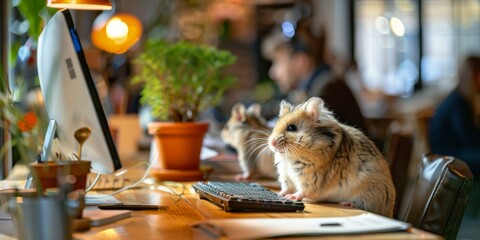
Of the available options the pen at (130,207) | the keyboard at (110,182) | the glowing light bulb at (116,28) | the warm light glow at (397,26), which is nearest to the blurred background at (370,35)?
the warm light glow at (397,26)

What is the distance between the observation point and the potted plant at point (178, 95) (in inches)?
130

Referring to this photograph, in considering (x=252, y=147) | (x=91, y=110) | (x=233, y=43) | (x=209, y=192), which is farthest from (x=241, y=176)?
(x=233, y=43)

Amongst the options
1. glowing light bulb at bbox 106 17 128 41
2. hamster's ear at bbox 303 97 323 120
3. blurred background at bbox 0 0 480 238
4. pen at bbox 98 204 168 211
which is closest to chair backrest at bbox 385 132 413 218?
hamster's ear at bbox 303 97 323 120

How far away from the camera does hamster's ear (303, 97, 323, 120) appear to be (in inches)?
96.0

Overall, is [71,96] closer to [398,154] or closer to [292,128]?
[292,128]

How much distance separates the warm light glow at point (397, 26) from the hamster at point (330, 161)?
10.9m

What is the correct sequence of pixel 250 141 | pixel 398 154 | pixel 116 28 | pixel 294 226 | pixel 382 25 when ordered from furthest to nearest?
pixel 382 25 → pixel 116 28 → pixel 398 154 → pixel 250 141 → pixel 294 226

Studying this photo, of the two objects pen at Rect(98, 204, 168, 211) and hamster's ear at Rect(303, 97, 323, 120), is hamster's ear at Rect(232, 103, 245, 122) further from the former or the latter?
pen at Rect(98, 204, 168, 211)

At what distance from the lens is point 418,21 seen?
1297cm

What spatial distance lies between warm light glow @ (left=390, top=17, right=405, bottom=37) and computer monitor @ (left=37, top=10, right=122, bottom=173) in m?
11.1

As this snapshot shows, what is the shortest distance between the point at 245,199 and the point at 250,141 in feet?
4.09

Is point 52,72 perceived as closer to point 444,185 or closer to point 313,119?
point 313,119

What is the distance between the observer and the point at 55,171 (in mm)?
2062

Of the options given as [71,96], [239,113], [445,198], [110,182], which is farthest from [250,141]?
[71,96]
